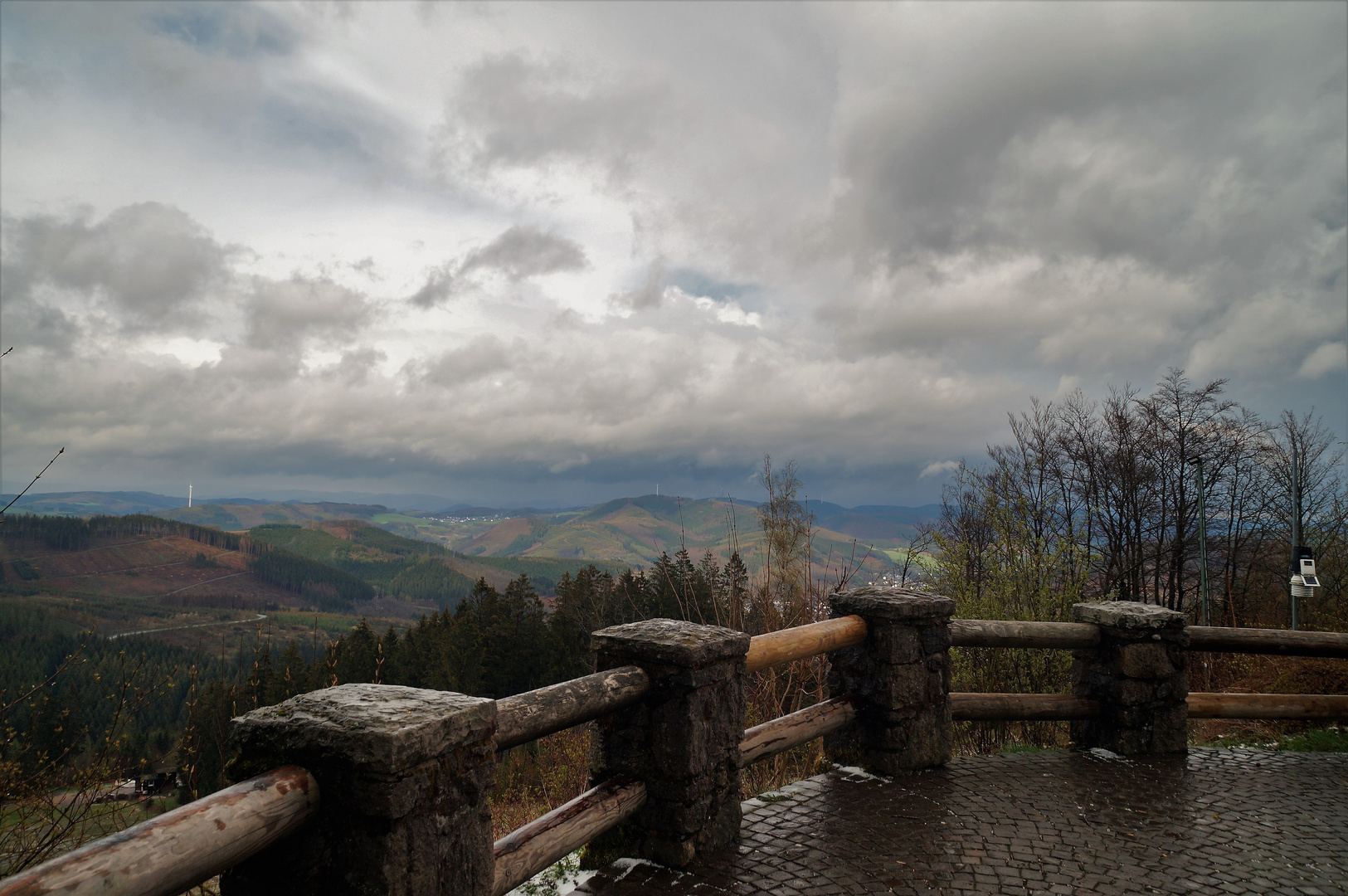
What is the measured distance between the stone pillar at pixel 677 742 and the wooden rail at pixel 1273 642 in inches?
163

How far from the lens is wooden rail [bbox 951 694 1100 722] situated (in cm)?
482

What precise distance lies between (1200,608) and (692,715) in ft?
68.5

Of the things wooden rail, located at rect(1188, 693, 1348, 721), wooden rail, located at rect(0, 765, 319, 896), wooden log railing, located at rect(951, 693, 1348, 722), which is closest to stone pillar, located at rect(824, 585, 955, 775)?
wooden log railing, located at rect(951, 693, 1348, 722)

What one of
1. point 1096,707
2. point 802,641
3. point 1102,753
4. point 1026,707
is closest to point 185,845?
point 802,641

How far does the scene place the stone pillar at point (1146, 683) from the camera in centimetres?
484

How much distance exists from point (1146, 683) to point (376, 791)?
5.24 m

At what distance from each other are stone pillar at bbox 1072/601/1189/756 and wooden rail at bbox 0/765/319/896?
17.2 feet

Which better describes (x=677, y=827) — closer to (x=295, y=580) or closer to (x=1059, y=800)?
(x=1059, y=800)

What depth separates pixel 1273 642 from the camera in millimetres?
5328

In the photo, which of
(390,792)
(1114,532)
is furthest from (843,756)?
(1114,532)

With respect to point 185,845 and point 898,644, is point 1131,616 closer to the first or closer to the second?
point 898,644

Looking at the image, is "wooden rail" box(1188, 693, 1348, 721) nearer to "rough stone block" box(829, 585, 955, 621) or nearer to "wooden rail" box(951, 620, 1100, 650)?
"wooden rail" box(951, 620, 1100, 650)

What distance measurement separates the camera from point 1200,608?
59.6ft

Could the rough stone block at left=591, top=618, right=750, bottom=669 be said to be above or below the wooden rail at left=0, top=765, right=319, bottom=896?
above
